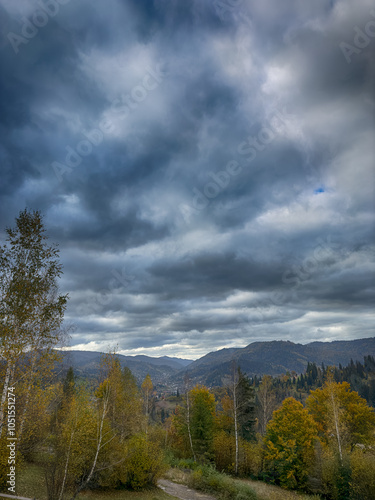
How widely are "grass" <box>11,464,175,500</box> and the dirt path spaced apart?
238 cm

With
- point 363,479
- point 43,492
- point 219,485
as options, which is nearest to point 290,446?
point 219,485

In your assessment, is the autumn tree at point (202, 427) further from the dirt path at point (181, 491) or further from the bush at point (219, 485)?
the dirt path at point (181, 491)

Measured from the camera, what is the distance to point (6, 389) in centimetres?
1048

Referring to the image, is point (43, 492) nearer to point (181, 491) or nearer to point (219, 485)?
point (181, 491)

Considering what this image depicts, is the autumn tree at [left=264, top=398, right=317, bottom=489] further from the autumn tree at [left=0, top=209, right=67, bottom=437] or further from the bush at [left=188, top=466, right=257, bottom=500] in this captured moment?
the autumn tree at [left=0, top=209, right=67, bottom=437]

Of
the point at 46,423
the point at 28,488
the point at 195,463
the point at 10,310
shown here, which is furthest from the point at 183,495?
the point at 10,310

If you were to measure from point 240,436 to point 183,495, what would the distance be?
15.5 meters

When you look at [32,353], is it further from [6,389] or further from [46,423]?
[46,423]

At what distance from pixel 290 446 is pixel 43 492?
27465mm

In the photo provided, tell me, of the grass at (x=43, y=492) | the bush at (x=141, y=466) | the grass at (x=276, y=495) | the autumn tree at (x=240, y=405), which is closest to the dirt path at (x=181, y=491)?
the grass at (x=43, y=492)

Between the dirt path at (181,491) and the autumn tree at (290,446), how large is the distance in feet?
37.5

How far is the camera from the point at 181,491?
27.6 m

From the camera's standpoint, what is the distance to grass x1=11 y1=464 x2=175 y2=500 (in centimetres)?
1827

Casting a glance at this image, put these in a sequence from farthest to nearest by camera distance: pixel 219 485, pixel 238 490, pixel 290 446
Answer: pixel 290 446, pixel 219 485, pixel 238 490
